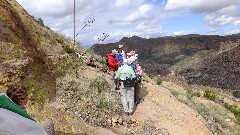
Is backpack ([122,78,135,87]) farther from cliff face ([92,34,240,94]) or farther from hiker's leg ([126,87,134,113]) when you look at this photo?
cliff face ([92,34,240,94])

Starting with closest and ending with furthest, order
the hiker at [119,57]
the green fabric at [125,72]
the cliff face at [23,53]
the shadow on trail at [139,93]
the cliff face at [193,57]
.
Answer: the cliff face at [23,53], the green fabric at [125,72], the hiker at [119,57], the shadow on trail at [139,93], the cliff face at [193,57]

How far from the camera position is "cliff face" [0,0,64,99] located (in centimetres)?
933

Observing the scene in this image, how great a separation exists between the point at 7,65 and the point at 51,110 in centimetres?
175

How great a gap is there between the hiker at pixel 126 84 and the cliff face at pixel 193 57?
5.35 m

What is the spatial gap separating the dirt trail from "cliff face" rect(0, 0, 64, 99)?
125 inches

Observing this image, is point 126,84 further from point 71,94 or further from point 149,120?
point 71,94

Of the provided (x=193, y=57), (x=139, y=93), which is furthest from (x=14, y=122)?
(x=193, y=57)

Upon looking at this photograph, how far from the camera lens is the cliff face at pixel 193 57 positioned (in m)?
54.9

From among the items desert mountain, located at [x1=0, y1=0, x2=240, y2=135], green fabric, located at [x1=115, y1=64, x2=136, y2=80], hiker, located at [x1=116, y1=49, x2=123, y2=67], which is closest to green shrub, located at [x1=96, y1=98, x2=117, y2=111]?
desert mountain, located at [x1=0, y1=0, x2=240, y2=135]

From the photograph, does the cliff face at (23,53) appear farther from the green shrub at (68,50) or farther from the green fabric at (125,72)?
the green fabric at (125,72)

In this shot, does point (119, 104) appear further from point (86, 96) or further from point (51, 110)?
point (51, 110)

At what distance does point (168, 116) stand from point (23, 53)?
5.31 meters


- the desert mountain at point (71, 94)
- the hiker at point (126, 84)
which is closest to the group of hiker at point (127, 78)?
the hiker at point (126, 84)

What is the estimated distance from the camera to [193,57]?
7831cm
